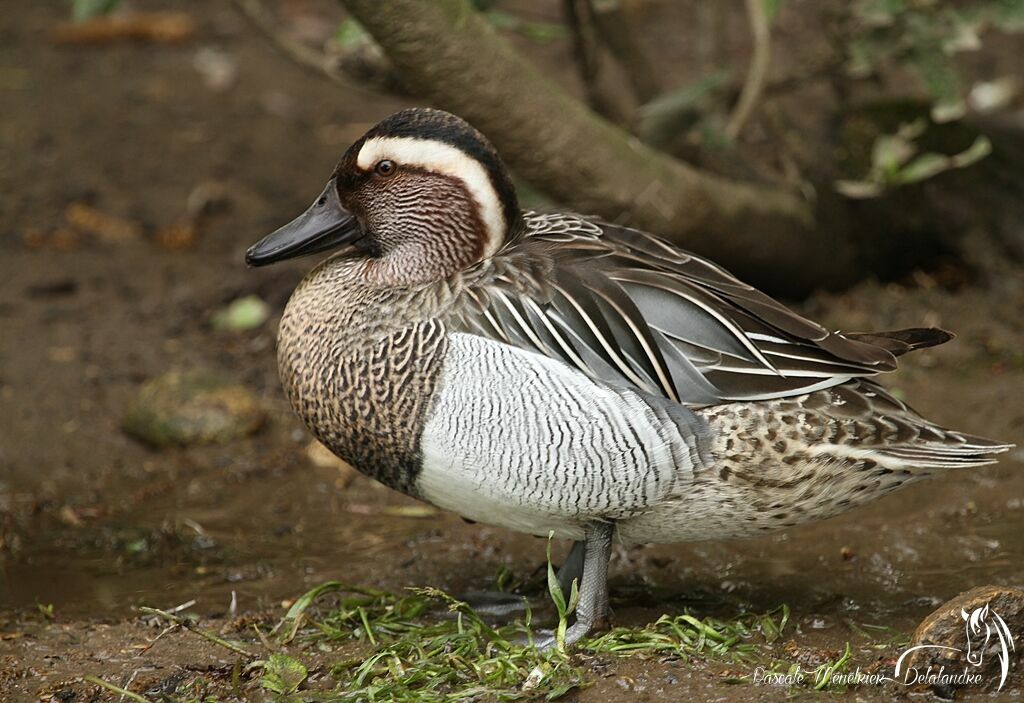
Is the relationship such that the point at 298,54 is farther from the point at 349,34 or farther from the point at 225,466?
the point at 225,466

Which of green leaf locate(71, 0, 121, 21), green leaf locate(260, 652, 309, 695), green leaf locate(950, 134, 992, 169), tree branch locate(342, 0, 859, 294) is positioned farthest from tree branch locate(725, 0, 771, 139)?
green leaf locate(260, 652, 309, 695)

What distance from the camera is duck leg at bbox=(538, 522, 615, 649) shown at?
3.57 metres

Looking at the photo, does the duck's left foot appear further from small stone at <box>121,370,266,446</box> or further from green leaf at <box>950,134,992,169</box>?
green leaf at <box>950,134,992,169</box>

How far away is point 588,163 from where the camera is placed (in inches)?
190

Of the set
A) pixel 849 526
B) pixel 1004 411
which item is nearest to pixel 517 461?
pixel 849 526

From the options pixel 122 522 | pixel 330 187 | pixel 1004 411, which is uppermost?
pixel 330 187

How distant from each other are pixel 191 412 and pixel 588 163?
5.63 ft

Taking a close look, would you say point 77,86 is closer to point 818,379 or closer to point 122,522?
point 122,522

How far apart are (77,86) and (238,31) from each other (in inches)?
42.7

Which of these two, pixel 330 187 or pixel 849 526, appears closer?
pixel 330 187

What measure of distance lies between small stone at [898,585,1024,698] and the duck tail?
77 cm

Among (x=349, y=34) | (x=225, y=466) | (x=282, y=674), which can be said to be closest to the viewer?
(x=282, y=674)

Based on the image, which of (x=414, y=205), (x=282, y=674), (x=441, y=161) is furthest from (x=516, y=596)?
(x=441, y=161)

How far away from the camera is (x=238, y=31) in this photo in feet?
26.6
